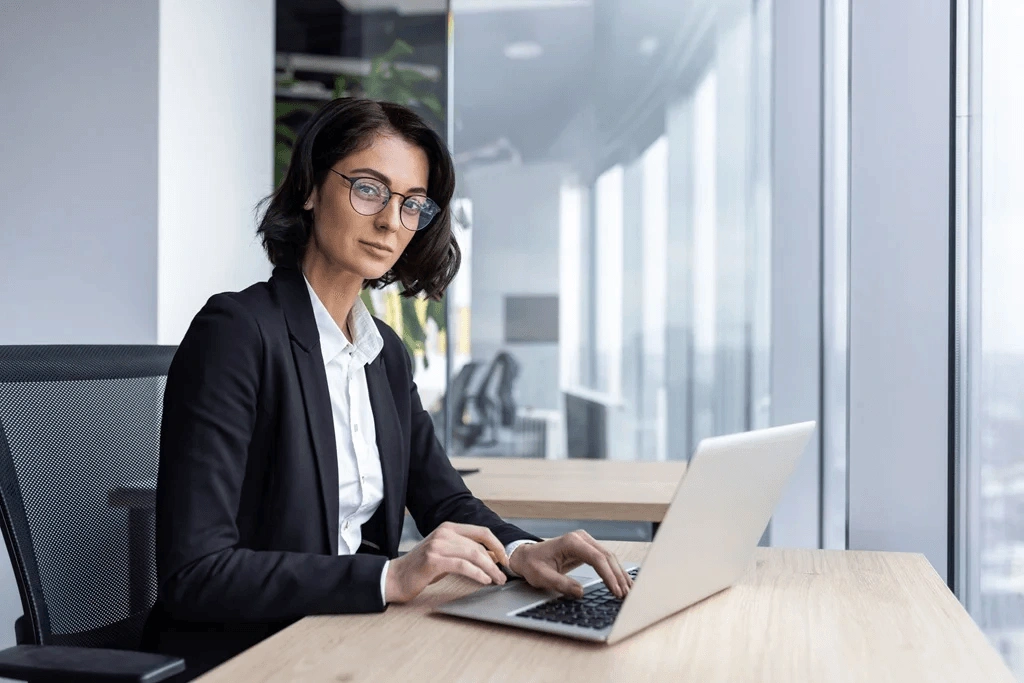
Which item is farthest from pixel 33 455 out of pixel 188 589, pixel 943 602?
pixel 943 602

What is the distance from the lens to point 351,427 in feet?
4.81

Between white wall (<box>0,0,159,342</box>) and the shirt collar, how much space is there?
1343 millimetres

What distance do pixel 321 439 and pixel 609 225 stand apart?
251cm

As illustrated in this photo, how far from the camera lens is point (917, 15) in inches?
65.0

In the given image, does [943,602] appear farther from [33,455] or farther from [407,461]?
[33,455]

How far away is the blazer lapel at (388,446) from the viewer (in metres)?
1.50

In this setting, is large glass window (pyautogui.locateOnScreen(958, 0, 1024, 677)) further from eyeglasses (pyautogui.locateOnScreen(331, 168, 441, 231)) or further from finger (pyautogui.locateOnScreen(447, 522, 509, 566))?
eyeglasses (pyautogui.locateOnScreen(331, 168, 441, 231))

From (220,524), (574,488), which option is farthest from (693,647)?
(574,488)

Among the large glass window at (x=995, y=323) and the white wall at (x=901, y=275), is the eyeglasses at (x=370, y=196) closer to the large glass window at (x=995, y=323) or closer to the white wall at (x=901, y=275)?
the white wall at (x=901, y=275)

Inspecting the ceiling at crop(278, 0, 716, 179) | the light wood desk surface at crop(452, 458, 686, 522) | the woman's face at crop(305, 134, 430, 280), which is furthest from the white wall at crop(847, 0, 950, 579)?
the ceiling at crop(278, 0, 716, 179)

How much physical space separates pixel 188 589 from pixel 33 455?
1.07 feet

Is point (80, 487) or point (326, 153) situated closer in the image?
point (80, 487)

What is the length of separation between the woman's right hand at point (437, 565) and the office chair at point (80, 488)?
41 centimetres

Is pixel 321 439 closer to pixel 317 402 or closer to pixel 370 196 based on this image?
pixel 317 402
